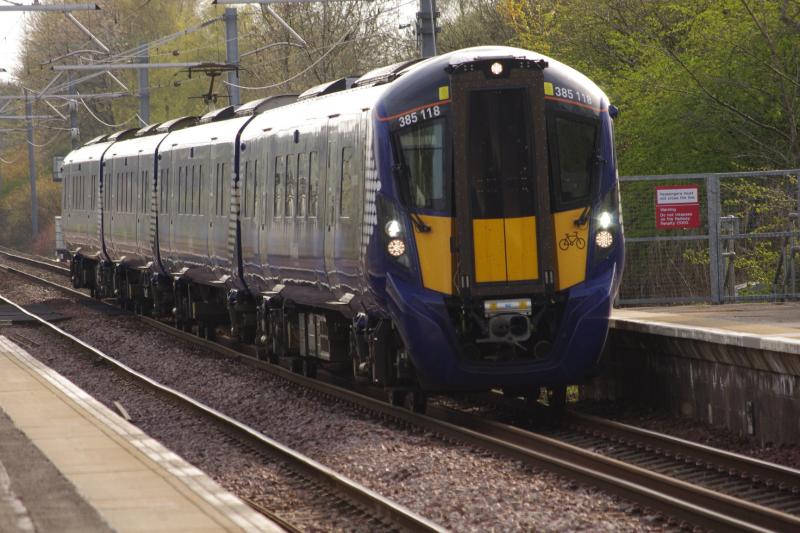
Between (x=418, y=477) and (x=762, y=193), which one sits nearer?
(x=418, y=477)

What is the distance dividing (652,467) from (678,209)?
25.0 feet

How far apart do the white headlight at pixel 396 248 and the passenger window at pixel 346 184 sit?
1437 millimetres

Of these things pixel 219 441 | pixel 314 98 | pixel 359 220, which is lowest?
pixel 219 441

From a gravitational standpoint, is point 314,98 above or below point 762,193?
above

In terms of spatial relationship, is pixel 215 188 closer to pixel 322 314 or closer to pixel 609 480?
pixel 322 314

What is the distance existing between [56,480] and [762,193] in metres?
11.8

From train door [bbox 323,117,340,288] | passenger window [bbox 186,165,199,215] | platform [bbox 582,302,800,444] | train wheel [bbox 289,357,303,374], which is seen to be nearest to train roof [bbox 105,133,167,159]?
passenger window [bbox 186,165,199,215]

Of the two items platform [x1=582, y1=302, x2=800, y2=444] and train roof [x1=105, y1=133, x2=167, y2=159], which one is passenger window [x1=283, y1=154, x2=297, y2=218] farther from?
train roof [x1=105, y1=133, x2=167, y2=159]

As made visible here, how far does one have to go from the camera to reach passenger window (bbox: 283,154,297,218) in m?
16.8

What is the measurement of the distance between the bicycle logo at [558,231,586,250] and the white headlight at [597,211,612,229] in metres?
0.23

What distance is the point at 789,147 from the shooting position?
2298 centimetres

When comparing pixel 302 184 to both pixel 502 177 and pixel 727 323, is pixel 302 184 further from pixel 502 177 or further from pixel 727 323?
pixel 727 323

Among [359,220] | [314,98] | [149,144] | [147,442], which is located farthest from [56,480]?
[149,144]

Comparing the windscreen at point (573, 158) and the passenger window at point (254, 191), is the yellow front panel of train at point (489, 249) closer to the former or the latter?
the windscreen at point (573, 158)
